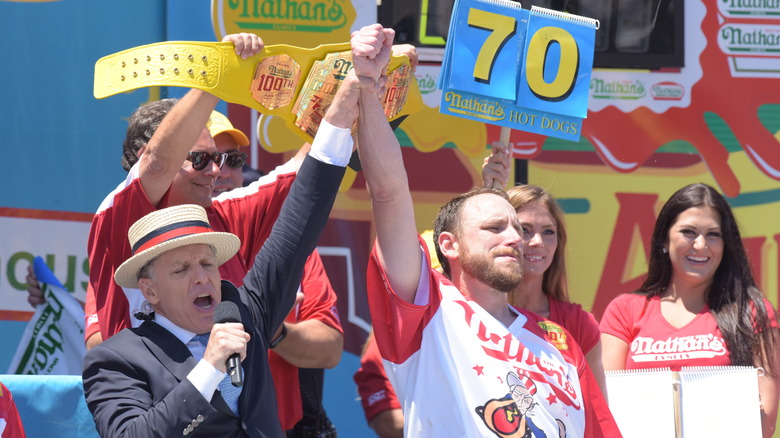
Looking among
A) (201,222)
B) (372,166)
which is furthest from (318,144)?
(201,222)

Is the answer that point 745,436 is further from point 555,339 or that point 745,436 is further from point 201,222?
point 201,222

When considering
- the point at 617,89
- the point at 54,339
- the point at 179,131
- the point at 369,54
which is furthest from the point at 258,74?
the point at 617,89

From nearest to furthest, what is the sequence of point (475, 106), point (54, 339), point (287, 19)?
point (475, 106) < point (54, 339) < point (287, 19)

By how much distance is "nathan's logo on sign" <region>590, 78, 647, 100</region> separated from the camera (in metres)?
4.73

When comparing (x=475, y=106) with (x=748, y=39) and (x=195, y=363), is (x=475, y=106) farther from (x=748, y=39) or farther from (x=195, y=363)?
(x=748, y=39)

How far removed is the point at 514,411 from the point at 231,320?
793mm

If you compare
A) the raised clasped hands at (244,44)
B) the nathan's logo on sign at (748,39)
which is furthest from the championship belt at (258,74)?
the nathan's logo on sign at (748,39)

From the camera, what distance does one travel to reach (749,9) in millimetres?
4809

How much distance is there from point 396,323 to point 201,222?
59 centimetres

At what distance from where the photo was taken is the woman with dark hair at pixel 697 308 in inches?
144

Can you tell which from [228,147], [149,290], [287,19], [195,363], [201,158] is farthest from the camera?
[287,19]

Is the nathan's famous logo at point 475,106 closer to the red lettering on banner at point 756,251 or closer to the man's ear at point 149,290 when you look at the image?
the man's ear at point 149,290

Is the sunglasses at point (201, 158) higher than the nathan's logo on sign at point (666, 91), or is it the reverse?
the nathan's logo on sign at point (666, 91)

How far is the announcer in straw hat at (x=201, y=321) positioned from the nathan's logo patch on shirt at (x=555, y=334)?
0.75m
